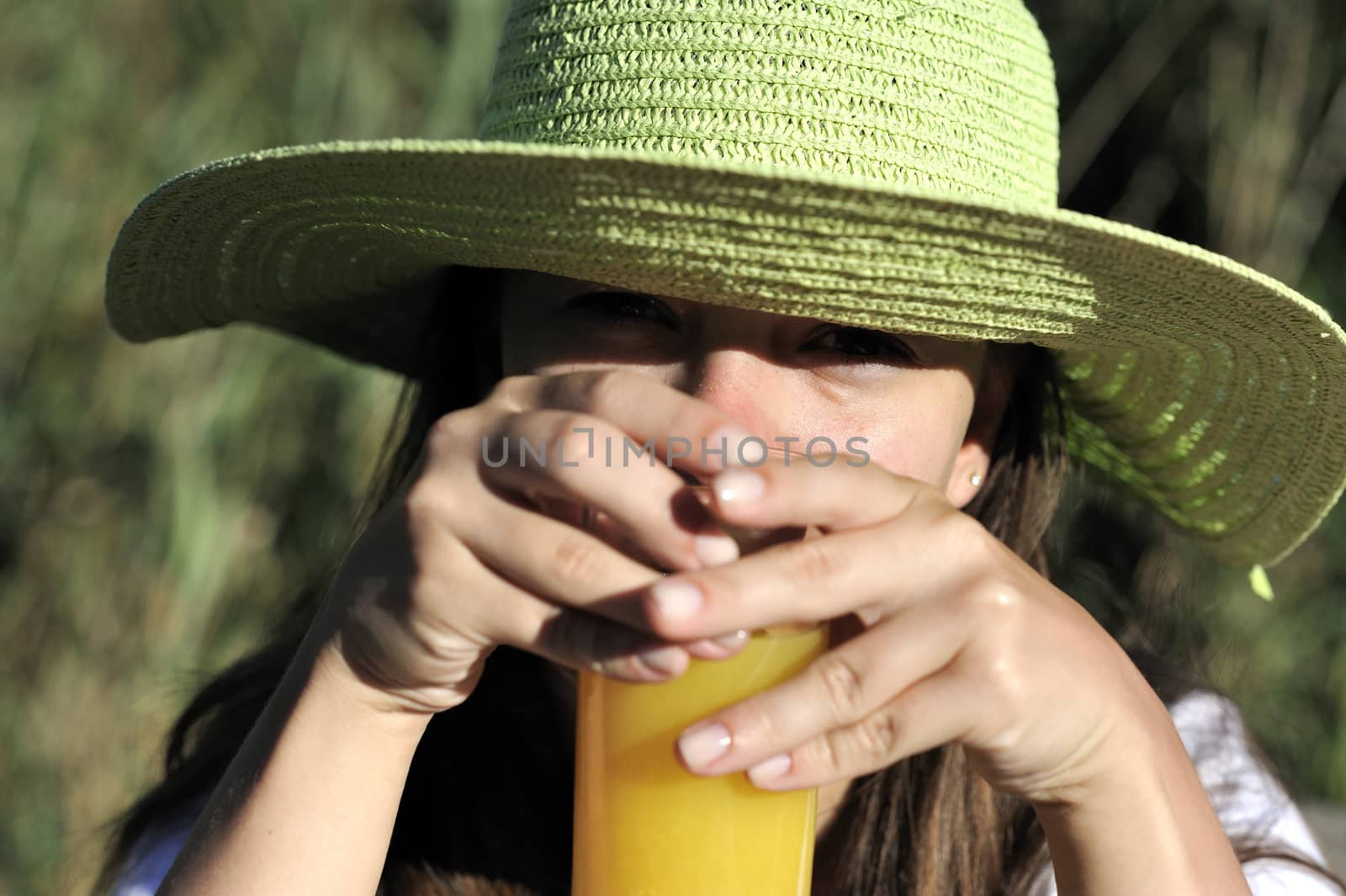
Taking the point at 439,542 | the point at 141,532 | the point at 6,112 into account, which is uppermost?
the point at 439,542

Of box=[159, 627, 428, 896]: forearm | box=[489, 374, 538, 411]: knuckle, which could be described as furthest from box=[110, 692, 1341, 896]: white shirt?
box=[489, 374, 538, 411]: knuckle

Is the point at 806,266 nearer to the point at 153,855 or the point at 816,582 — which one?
the point at 816,582

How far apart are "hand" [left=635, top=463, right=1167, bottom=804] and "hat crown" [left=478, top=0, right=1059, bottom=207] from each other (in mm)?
379

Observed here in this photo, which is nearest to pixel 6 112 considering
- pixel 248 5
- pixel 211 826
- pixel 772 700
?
pixel 248 5

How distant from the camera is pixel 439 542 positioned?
1059 millimetres

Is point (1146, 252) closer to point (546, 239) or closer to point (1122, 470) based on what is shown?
point (546, 239)

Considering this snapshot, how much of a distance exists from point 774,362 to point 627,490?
42cm

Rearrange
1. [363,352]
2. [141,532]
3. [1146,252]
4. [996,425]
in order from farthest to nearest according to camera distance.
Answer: [141,532] < [363,352] < [996,425] < [1146,252]

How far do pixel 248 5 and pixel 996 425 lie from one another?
233 centimetres

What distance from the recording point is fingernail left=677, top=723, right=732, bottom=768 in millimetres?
1004

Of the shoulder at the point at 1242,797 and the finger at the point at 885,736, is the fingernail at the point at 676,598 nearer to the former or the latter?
the finger at the point at 885,736

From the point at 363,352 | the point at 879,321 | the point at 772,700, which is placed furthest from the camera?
the point at 363,352

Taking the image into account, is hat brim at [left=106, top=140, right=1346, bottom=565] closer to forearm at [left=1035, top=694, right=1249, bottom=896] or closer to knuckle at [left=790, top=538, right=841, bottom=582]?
knuckle at [left=790, top=538, right=841, bottom=582]

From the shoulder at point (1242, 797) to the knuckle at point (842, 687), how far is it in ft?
3.11
